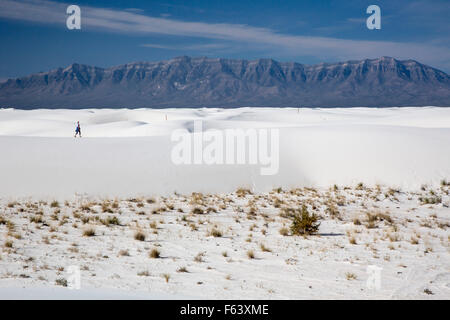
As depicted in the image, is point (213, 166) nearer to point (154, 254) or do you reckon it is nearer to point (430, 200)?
point (430, 200)

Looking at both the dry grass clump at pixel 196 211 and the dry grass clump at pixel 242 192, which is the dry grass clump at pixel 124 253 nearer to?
the dry grass clump at pixel 196 211

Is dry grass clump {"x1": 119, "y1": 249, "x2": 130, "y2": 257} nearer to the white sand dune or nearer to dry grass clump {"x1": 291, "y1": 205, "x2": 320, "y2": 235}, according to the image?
dry grass clump {"x1": 291, "y1": 205, "x2": 320, "y2": 235}

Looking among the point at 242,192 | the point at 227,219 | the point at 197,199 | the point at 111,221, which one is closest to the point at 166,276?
the point at 111,221

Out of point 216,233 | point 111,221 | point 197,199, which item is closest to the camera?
point 216,233

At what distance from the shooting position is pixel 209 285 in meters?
6.80

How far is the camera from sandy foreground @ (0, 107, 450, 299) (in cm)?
693

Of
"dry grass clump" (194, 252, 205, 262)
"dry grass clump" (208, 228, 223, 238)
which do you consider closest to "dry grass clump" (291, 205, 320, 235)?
"dry grass clump" (208, 228, 223, 238)

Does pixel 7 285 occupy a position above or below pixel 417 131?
below

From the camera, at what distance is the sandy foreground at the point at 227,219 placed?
22.7 ft

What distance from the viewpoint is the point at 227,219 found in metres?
11.6

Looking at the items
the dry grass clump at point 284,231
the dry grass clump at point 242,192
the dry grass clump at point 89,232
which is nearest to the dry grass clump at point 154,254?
the dry grass clump at point 89,232
